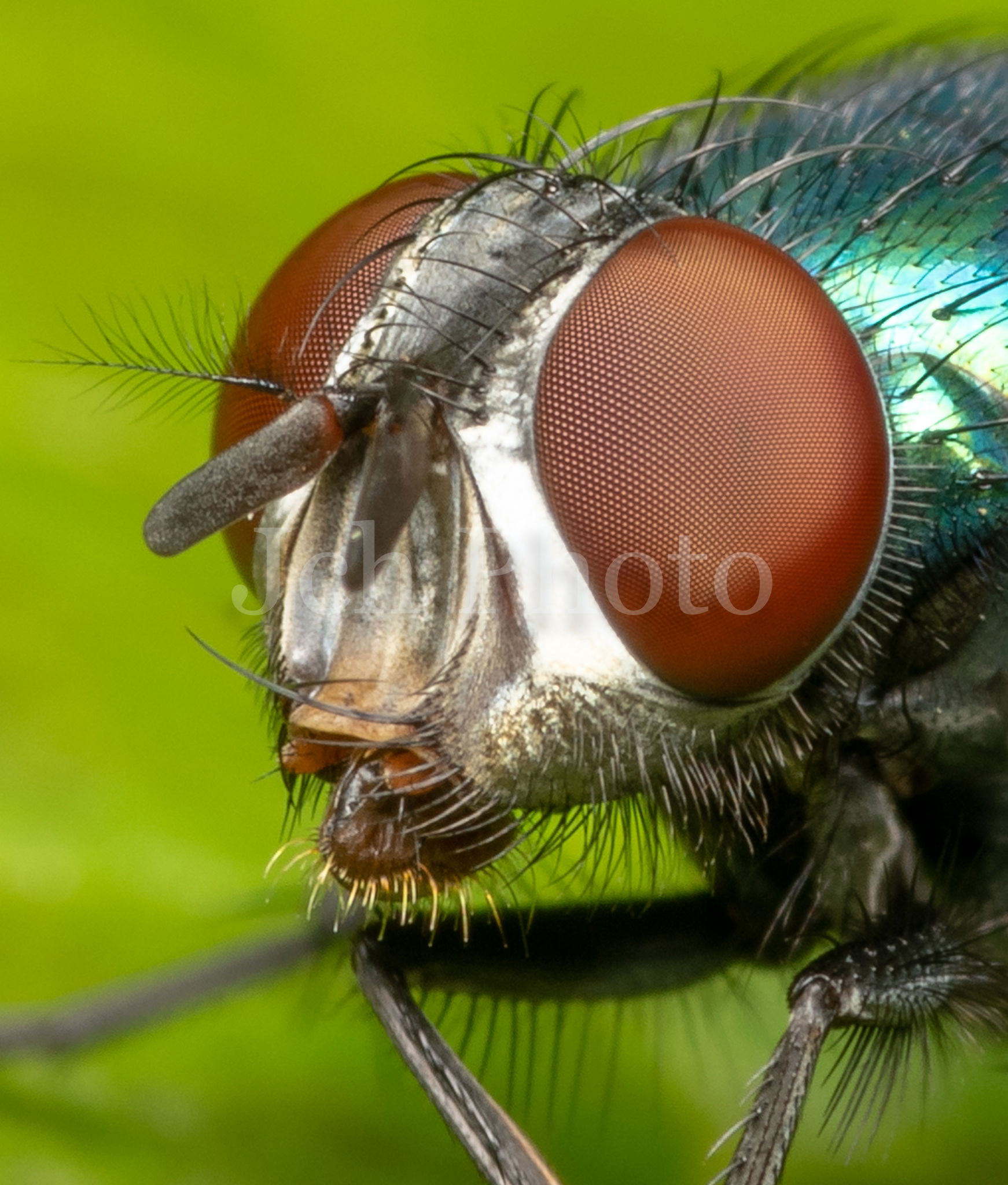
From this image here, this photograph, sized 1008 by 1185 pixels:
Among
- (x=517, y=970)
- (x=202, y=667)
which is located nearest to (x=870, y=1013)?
(x=517, y=970)

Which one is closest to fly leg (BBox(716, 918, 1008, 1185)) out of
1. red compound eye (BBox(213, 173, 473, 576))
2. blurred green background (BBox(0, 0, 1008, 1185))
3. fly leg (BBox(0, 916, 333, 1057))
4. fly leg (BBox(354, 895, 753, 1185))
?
blurred green background (BBox(0, 0, 1008, 1185))

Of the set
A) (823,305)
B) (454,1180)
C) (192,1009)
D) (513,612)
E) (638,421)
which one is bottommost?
(454,1180)

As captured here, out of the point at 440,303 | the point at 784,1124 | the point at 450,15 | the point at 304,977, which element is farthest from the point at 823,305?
the point at 450,15

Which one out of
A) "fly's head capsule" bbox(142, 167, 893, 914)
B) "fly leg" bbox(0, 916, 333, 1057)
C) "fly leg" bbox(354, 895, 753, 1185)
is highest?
"fly's head capsule" bbox(142, 167, 893, 914)

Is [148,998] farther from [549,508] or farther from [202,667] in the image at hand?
[549,508]

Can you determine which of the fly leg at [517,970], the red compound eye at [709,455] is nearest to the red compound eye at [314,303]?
the red compound eye at [709,455]

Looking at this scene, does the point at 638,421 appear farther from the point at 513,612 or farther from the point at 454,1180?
the point at 454,1180

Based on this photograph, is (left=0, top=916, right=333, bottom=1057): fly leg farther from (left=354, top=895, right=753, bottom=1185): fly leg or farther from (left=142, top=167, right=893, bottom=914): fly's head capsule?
(left=142, top=167, right=893, bottom=914): fly's head capsule
